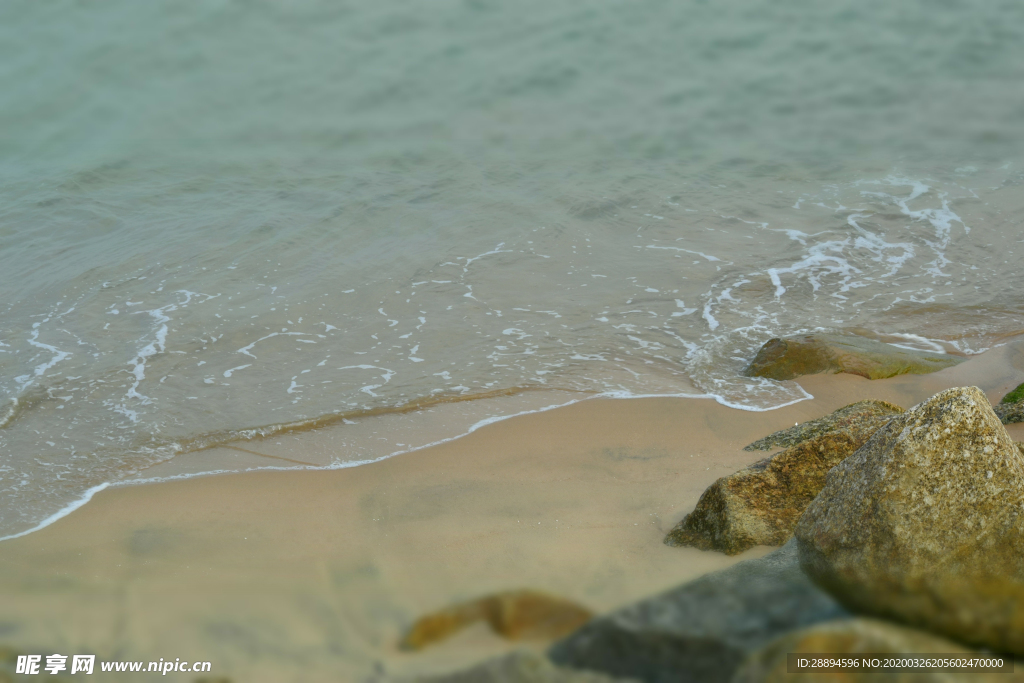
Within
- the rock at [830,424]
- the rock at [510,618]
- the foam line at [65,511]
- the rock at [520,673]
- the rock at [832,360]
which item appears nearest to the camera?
the rock at [520,673]

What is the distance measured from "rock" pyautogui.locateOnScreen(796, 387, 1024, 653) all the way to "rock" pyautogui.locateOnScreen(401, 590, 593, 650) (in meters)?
0.80

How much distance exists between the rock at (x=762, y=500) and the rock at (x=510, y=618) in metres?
0.70

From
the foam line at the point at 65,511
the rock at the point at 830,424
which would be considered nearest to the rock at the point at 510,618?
the rock at the point at 830,424

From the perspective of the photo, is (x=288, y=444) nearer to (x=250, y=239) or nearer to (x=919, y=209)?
(x=250, y=239)

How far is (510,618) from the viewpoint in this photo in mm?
2672

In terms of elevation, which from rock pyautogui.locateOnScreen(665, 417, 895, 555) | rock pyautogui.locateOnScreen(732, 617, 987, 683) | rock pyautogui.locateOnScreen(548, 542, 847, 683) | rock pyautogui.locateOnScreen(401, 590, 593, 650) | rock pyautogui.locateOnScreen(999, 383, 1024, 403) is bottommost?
rock pyautogui.locateOnScreen(999, 383, 1024, 403)

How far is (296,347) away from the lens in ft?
19.3

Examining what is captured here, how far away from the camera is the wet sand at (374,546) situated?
2.71 m

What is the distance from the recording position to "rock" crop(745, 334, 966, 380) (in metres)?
5.24

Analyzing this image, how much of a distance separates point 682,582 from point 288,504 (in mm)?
2148

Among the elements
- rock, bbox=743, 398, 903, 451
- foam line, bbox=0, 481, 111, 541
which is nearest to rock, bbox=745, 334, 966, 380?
rock, bbox=743, 398, 903, 451

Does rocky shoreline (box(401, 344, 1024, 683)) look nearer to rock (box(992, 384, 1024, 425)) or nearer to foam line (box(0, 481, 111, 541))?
rock (box(992, 384, 1024, 425))

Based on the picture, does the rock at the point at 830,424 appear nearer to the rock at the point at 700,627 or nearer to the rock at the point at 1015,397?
the rock at the point at 1015,397

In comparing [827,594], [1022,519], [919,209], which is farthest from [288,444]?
[919,209]
